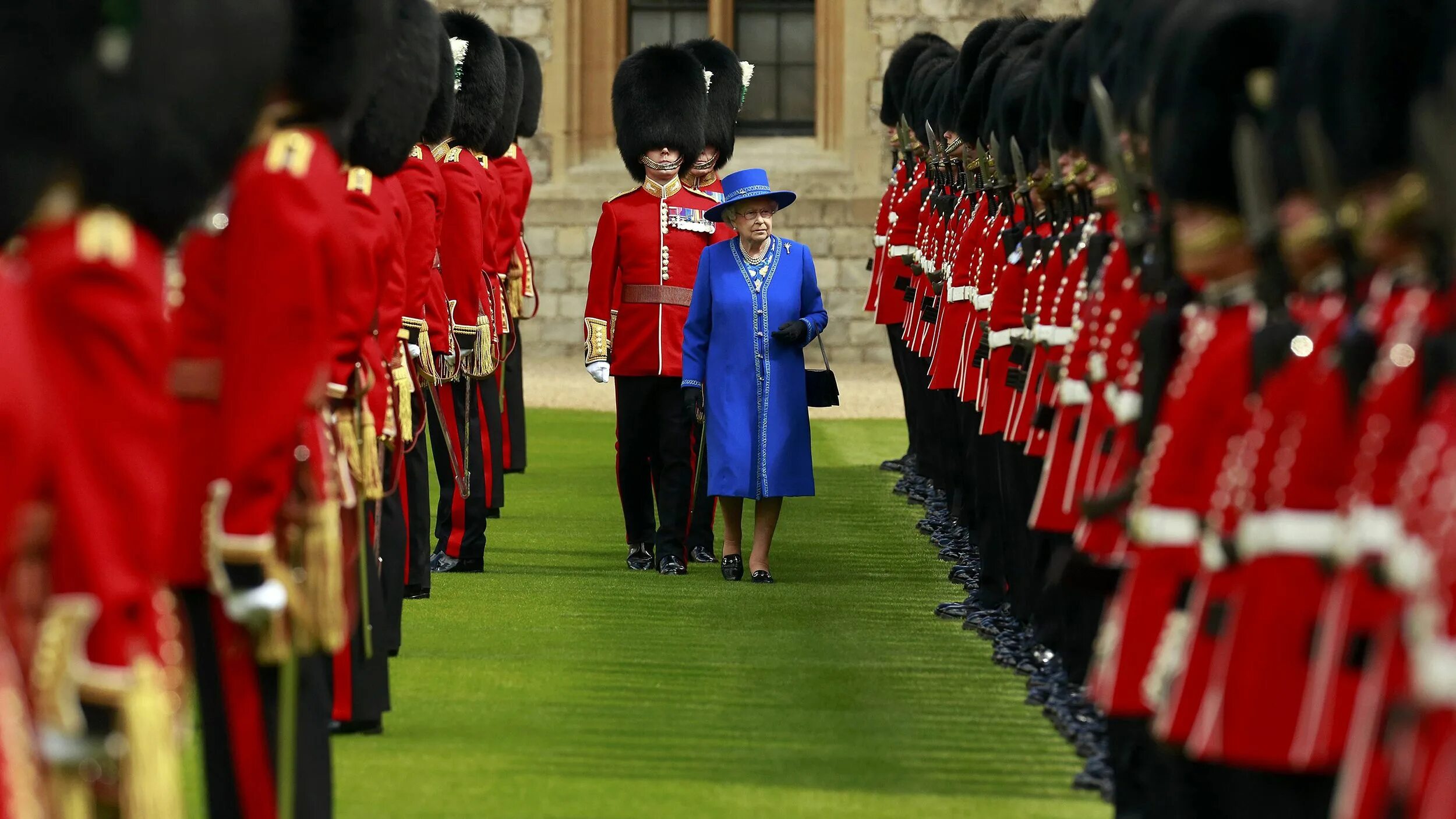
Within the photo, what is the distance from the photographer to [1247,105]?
3965mm

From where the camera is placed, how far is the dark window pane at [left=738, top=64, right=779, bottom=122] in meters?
20.1

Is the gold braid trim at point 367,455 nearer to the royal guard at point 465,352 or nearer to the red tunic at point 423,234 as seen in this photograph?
the red tunic at point 423,234

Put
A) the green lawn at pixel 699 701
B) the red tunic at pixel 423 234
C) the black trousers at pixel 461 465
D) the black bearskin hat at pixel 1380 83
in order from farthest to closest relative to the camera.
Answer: the black trousers at pixel 461 465
the red tunic at pixel 423 234
the green lawn at pixel 699 701
the black bearskin hat at pixel 1380 83

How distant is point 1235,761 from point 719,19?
1673 cm

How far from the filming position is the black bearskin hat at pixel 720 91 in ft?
34.0

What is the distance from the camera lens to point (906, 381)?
39.3 ft

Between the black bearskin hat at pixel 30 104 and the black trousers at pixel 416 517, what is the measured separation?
14.0ft

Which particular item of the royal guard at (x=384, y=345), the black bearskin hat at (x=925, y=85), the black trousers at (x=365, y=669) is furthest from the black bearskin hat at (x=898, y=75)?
the black trousers at (x=365, y=669)

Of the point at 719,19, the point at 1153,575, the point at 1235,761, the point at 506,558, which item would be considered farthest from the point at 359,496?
the point at 719,19

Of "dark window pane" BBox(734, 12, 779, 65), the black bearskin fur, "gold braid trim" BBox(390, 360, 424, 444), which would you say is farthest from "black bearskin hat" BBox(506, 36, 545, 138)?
"gold braid trim" BBox(390, 360, 424, 444)

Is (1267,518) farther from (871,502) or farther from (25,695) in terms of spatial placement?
(871,502)

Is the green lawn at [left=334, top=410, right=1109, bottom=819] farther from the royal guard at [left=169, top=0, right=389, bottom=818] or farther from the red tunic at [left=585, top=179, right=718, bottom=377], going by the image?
the royal guard at [left=169, top=0, right=389, bottom=818]

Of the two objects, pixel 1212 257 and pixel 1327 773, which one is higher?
pixel 1212 257

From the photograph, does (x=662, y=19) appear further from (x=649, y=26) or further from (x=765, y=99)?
(x=765, y=99)
